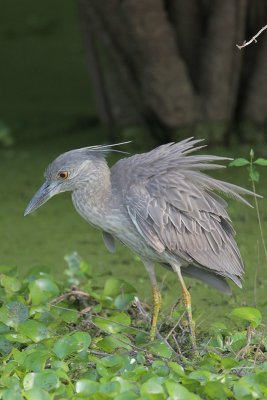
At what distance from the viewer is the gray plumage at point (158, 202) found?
392 cm

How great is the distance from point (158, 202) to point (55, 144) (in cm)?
372

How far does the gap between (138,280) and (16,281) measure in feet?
2.62

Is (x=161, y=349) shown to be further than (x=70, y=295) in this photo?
No

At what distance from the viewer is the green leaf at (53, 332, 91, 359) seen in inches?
142

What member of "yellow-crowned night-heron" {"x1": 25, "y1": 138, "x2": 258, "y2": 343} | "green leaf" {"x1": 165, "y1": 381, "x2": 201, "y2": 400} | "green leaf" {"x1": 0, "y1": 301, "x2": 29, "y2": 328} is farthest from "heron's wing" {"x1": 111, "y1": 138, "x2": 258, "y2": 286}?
"green leaf" {"x1": 165, "y1": 381, "x2": 201, "y2": 400}

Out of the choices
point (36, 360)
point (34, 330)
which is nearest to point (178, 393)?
point (36, 360)

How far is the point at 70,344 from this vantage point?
3.62 meters

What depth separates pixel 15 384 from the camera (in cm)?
333

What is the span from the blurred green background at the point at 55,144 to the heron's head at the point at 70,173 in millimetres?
780

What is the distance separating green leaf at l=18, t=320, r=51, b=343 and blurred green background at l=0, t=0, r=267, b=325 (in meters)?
0.79

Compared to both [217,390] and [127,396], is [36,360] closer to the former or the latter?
[127,396]

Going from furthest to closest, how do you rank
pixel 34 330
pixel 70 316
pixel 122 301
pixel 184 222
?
pixel 122 301, pixel 70 316, pixel 184 222, pixel 34 330

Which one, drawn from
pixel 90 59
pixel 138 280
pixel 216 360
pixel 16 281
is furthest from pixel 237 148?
pixel 216 360

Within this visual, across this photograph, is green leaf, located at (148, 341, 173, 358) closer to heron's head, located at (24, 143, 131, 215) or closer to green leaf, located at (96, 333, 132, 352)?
green leaf, located at (96, 333, 132, 352)
